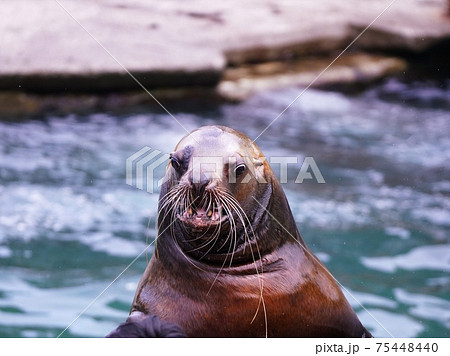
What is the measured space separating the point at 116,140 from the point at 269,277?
15.6 ft

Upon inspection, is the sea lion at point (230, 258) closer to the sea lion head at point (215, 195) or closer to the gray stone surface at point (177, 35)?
the sea lion head at point (215, 195)

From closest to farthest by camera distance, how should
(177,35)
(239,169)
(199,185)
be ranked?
1. (199,185)
2. (239,169)
3. (177,35)

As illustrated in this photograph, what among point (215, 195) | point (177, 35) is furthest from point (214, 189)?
point (177, 35)

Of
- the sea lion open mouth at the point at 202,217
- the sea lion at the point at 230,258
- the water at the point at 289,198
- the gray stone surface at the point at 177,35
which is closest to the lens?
the sea lion open mouth at the point at 202,217

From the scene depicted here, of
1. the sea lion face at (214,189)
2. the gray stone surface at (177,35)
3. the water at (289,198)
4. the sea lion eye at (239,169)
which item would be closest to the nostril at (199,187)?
the sea lion face at (214,189)

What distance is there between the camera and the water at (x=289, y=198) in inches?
192

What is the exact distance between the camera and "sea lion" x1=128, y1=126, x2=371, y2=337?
298 cm

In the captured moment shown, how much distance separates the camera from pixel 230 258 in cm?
308

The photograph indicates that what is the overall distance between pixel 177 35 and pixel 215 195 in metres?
A: 6.19

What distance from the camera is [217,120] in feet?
27.0

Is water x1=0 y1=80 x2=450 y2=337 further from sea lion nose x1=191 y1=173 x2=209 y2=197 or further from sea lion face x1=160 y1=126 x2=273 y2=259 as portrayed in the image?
sea lion nose x1=191 y1=173 x2=209 y2=197

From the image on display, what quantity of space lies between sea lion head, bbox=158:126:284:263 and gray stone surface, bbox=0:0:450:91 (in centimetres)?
521

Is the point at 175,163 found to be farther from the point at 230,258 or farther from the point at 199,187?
the point at 230,258
